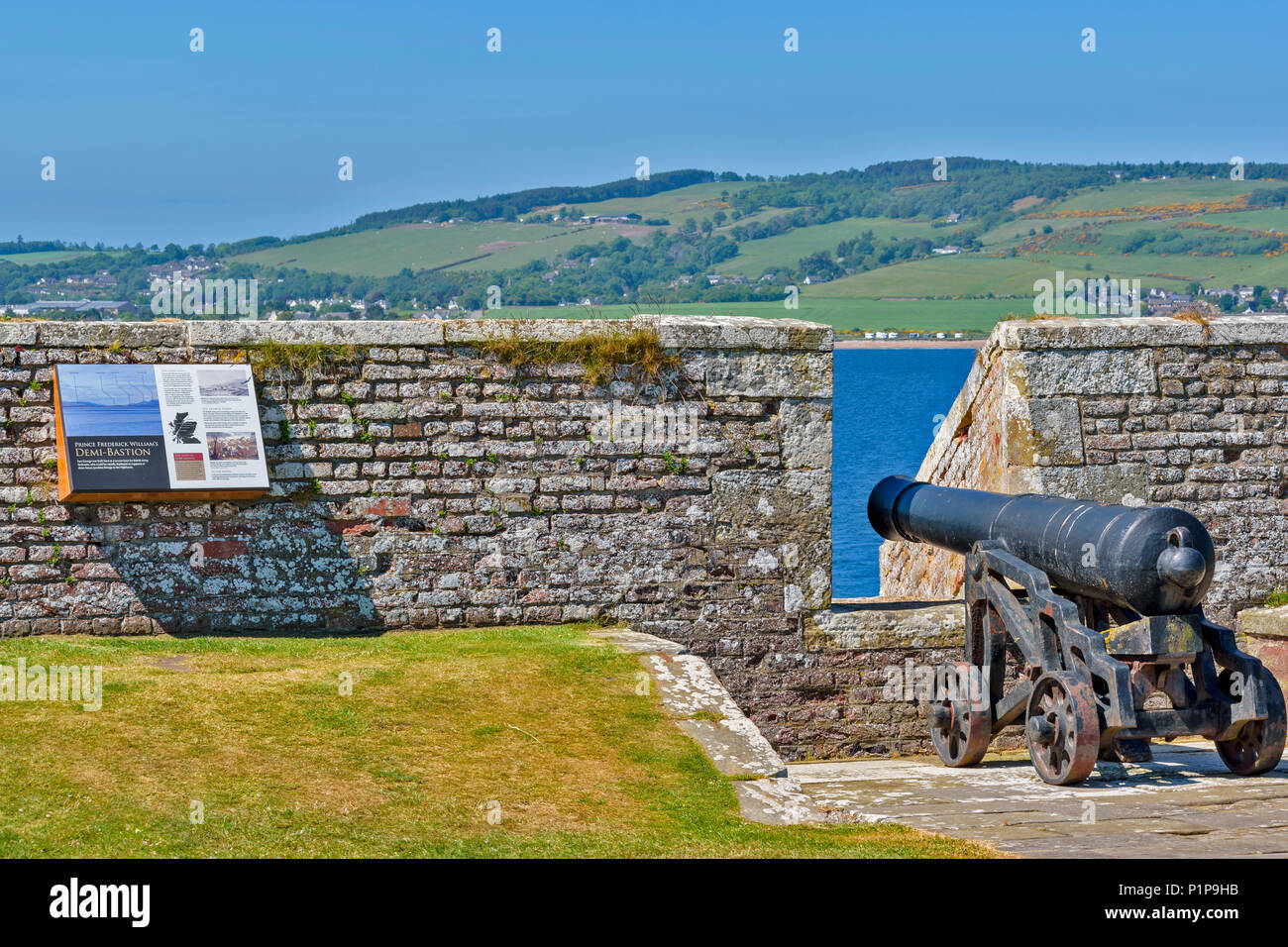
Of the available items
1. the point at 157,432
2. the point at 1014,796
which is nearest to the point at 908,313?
the point at 157,432

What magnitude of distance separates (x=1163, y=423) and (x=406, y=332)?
5882 mm

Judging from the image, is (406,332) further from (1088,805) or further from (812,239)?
(812,239)

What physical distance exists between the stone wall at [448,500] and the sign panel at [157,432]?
16 cm

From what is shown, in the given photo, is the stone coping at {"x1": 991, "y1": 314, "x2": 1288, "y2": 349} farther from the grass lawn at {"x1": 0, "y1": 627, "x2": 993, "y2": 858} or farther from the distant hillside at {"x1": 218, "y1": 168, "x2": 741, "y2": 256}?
the distant hillside at {"x1": 218, "y1": 168, "x2": 741, "y2": 256}

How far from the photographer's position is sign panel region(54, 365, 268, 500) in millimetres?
8570

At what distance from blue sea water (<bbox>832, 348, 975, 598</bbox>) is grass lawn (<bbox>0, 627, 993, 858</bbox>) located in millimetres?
8723

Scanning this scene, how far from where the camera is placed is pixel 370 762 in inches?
251

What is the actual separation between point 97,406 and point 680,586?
4256mm

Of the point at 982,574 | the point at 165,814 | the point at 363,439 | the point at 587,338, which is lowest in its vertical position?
the point at 165,814
